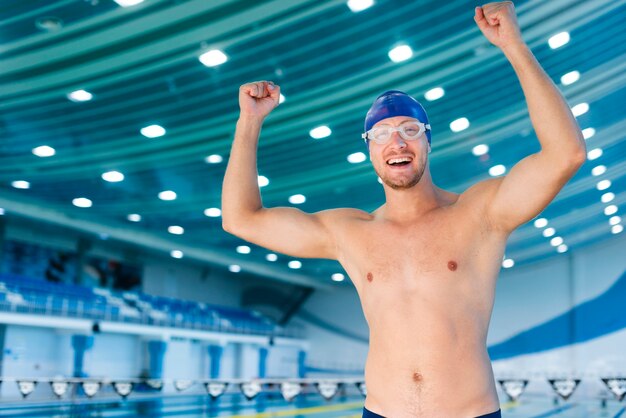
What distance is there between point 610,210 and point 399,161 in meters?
25.1

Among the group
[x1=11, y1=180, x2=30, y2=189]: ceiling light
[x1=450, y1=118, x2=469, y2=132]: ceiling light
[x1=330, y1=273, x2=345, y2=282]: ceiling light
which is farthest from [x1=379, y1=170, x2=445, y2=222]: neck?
[x1=330, y1=273, x2=345, y2=282]: ceiling light

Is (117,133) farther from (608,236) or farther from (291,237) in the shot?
(608,236)

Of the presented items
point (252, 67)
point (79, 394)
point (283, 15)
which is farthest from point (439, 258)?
point (79, 394)

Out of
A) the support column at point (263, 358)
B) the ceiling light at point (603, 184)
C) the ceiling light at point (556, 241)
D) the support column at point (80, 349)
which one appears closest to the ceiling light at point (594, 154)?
the ceiling light at point (603, 184)

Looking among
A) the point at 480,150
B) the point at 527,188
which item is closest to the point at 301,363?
the point at 480,150

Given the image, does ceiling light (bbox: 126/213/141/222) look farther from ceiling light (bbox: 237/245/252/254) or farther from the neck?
the neck

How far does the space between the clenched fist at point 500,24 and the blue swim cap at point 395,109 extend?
1.13ft

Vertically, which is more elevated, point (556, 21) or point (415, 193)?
point (556, 21)

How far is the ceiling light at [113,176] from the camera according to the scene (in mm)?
16125

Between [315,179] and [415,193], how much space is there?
1508cm

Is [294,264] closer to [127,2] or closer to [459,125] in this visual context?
[459,125]

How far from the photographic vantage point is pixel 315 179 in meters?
17.1

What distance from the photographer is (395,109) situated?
2.00m

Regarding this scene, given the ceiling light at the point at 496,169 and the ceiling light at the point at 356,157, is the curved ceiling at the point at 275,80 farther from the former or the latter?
the ceiling light at the point at 356,157
